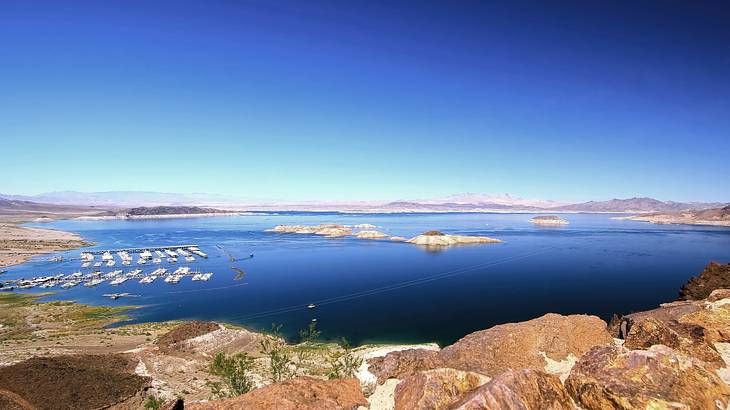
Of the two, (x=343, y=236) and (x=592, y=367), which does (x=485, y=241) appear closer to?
(x=343, y=236)

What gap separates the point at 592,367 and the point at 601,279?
69.4 meters

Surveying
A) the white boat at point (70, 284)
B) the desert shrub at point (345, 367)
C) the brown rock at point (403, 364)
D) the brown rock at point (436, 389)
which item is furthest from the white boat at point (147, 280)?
the brown rock at point (436, 389)

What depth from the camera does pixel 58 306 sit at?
53.8 m

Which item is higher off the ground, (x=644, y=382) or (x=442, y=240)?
(x=644, y=382)

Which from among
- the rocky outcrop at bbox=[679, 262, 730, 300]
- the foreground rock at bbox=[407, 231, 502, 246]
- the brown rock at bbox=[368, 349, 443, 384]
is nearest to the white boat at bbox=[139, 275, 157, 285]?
the brown rock at bbox=[368, 349, 443, 384]

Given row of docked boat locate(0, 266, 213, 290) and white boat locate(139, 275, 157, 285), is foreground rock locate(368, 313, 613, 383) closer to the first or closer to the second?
row of docked boat locate(0, 266, 213, 290)

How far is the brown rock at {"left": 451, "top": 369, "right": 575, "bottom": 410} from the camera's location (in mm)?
8430

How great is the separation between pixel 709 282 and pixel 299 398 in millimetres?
42232

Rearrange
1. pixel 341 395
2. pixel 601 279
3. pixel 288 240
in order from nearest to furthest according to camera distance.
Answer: pixel 341 395, pixel 601 279, pixel 288 240

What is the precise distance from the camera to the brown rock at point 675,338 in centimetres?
1477

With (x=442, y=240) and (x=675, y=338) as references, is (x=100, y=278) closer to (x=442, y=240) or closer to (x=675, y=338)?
(x=675, y=338)

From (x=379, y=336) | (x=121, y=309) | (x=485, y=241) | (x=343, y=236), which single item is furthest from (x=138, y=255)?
(x=485, y=241)

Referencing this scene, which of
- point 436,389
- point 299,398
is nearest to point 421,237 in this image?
point 299,398

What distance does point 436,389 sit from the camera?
955 cm
